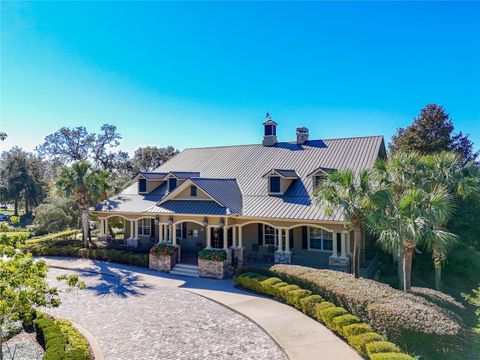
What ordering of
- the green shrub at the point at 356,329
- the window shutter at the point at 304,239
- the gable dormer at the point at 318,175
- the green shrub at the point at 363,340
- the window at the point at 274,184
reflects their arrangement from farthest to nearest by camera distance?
the window at the point at 274,184, the gable dormer at the point at 318,175, the window shutter at the point at 304,239, the green shrub at the point at 356,329, the green shrub at the point at 363,340

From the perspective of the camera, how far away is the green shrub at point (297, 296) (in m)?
14.4

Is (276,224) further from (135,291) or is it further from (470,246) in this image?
(470,246)

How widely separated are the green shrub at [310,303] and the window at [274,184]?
388 inches

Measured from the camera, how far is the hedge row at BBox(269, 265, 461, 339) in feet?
34.7

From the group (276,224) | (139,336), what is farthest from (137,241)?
(139,336)

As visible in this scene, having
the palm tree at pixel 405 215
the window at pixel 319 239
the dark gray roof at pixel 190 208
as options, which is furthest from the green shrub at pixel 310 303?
the dark gray roof at pixel 190 208

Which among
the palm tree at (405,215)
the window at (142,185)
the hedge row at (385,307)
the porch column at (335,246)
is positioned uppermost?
the window at (142,185)

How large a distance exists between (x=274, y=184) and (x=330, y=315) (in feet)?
39.0

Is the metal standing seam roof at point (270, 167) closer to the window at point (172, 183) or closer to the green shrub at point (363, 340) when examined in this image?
the window at point (172, 183)

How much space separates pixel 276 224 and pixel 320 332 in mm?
8939

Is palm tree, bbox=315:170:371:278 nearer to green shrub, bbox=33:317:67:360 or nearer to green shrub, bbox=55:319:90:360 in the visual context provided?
green shrub, bbox=55:319:90:360

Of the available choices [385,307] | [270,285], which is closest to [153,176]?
[270,285]

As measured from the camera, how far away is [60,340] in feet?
35.4

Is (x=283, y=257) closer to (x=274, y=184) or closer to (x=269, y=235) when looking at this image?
(x=269, y=235)
